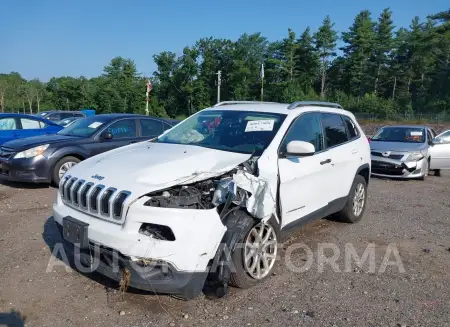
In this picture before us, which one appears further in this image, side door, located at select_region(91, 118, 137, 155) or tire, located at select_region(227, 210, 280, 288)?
side door, located at select_region(91, 118, 137, 155)

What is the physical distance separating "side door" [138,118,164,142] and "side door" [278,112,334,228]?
461 centimetres

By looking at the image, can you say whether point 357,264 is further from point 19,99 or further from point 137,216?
point 19,99

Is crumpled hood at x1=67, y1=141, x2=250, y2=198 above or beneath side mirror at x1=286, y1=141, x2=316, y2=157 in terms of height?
beneath

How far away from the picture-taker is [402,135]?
11.5 m

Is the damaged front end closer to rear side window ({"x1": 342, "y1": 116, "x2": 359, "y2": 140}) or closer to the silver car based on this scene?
rear side window ({"x1": 342, "y1": 116, "x2": 359, "y2": 140})

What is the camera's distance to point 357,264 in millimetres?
4430

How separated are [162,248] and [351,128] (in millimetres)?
3851

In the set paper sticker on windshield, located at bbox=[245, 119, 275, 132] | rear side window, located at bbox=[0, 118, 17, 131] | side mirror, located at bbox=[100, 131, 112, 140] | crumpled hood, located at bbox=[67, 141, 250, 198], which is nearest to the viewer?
crumpled hood, located at bbox=[67, 141, 250, 198]

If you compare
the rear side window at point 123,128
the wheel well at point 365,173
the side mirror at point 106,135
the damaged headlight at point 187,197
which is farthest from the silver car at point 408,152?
the damaged headlight at point 187,197

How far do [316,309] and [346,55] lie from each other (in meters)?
80.1

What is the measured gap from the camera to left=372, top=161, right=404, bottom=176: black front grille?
10125 mm

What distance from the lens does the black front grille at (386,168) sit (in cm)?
1012

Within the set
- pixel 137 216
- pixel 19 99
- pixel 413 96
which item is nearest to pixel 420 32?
pixel 413 96

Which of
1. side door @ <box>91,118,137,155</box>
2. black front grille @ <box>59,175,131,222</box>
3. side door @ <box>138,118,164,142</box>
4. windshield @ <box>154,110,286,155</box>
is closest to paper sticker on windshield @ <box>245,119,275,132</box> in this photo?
windshield @ <box>154,110,286,155</box>
